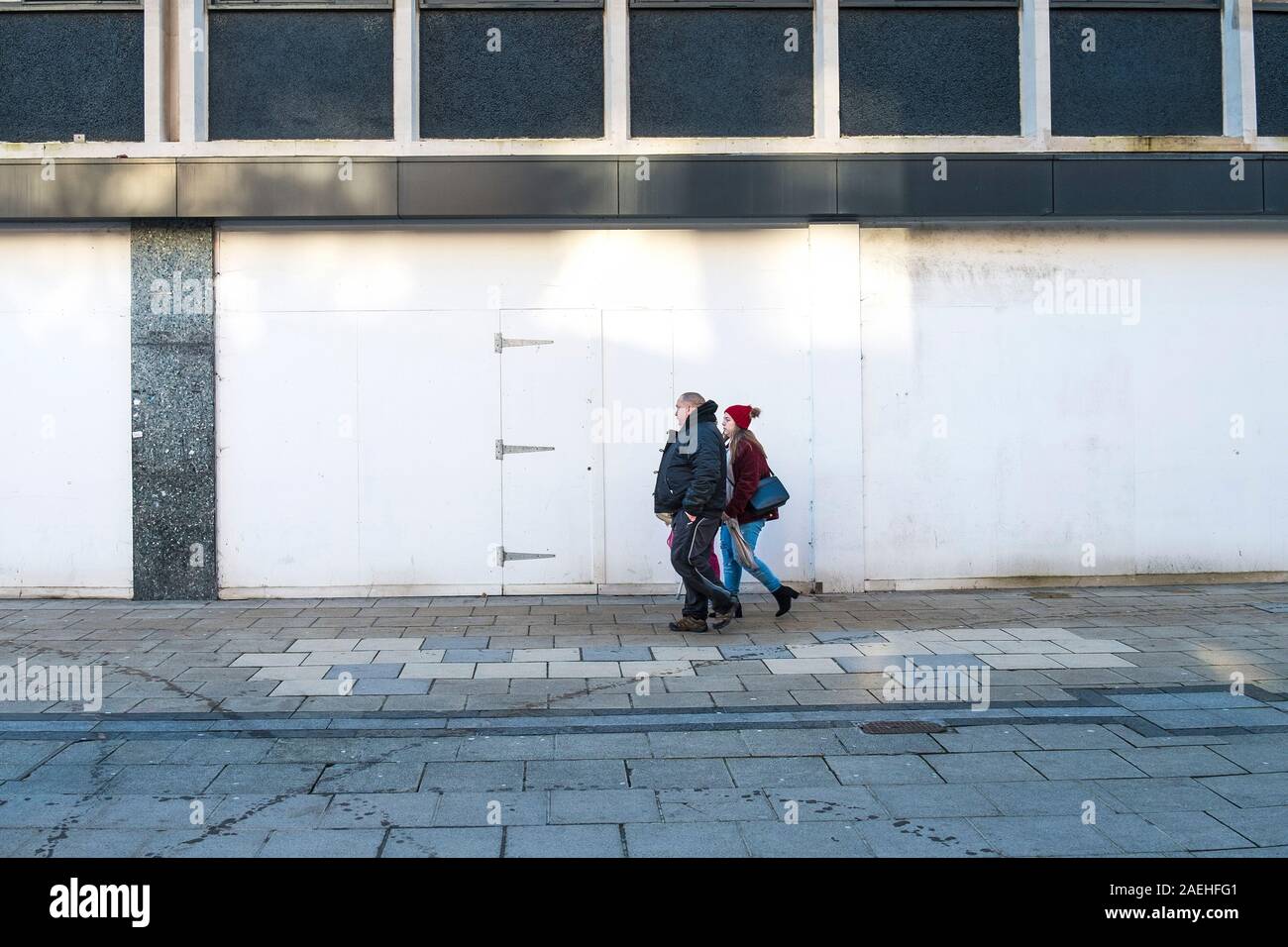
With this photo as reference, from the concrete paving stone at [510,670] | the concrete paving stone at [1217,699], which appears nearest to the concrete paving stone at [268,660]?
the concrete paving stone at [510,670]

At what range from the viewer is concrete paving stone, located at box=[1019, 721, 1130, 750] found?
5.77 m

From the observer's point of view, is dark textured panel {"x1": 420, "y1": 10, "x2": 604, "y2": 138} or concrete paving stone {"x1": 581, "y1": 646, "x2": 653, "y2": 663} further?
dark textured panel {"x1": 420, "y1": 10, "x2": 604, "y2": 138}

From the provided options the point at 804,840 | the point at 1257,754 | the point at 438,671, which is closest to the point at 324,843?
the point at 804,840

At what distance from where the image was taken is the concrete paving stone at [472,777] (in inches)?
205

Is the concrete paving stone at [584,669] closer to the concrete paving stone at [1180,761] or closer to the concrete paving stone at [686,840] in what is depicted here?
the concrete paving stone at [686,840]

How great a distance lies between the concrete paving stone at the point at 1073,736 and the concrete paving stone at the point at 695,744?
1486mm

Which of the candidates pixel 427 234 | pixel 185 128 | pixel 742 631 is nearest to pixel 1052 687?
pixel 742 631

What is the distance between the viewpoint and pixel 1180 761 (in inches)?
216

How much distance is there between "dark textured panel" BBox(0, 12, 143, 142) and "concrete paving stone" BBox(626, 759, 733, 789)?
838 cm

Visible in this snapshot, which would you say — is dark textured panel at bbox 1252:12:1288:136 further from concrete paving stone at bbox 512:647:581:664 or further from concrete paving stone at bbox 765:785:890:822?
concrete paving stone at bbox 765:785:890:822

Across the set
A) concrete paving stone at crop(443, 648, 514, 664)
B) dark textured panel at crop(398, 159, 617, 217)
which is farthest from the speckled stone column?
concrete paving stone at crop(443, 648, 514, 664)

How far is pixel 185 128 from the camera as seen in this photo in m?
10.7

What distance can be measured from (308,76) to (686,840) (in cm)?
877

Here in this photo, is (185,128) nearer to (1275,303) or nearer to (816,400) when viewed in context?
(816,400)
